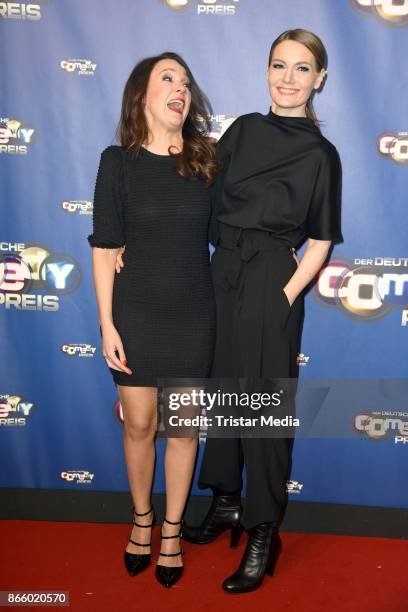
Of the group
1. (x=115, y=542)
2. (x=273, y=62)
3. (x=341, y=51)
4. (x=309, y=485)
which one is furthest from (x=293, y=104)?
(x=115, y=542)

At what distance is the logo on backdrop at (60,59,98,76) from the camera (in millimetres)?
2639

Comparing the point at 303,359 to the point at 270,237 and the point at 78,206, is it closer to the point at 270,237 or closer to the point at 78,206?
the point at 270,237

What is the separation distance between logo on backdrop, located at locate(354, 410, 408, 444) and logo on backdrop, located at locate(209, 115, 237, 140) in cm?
152

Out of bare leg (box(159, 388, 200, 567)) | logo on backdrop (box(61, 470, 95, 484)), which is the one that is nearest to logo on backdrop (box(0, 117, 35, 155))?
bare leg (box(159, 388, 200, 567))

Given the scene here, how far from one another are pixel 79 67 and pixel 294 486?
2260 millimetres

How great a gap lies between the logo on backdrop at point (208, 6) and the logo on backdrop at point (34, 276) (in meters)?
1.23

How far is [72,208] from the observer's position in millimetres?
2777

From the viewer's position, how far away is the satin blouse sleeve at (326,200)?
7.33 ft

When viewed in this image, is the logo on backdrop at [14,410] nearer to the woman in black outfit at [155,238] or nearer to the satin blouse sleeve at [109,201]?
the woman in black outfit at [155,238]

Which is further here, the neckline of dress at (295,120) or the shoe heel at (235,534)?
the shoe heel at (235,534)

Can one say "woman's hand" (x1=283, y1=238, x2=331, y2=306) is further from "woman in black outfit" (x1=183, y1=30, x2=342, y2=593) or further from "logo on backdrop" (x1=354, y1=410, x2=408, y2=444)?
"logo on backdrop" (x1=354, y1=410, x2=408, y2=444)

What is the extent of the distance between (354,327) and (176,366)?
97 centimetres

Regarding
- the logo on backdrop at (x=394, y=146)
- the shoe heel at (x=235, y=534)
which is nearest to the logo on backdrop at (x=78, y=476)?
the shoe heel at (x=235, y=534)

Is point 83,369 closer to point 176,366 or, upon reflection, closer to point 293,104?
point 176,366
